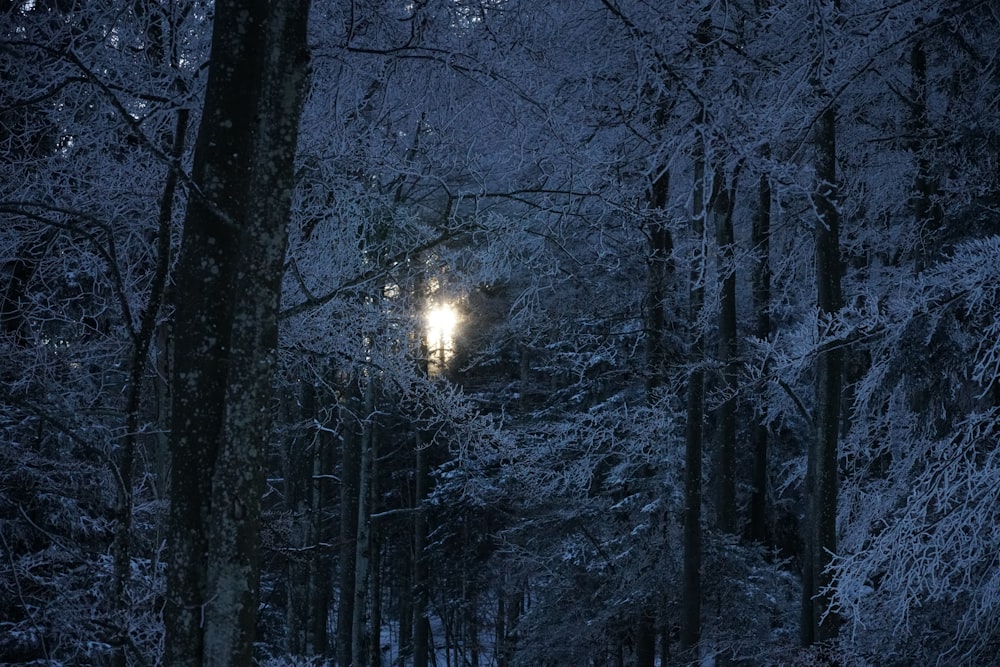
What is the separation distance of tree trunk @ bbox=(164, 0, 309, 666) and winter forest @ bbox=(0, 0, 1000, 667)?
0.01m

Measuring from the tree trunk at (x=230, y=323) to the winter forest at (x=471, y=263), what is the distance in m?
0.01

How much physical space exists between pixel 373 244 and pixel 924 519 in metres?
5.03

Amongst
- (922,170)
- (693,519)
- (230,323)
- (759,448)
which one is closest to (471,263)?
(230,323)

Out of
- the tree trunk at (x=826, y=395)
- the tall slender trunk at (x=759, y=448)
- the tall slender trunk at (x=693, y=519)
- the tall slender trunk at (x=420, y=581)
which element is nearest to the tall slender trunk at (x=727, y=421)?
the tall slender trunk at (x=693, y=519)

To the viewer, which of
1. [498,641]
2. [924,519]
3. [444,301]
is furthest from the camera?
[498,641]

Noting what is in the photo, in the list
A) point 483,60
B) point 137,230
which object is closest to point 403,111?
point 483,60

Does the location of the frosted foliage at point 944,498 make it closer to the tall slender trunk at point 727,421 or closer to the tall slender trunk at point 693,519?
the tall slender trunk at point 693,519

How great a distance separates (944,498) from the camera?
19.0 feet

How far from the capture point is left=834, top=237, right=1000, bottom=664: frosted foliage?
5660mm

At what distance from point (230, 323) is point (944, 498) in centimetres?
489

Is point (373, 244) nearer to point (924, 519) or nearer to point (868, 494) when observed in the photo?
point (924, 519)

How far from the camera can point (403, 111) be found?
Answer: 6473mm

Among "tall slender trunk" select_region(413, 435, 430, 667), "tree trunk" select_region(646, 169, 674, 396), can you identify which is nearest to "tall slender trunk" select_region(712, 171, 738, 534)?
"tree trunk" select_region(646, 169, 674, 396)

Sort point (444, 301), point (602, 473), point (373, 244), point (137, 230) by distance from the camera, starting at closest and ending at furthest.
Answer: point (137, 230), point (373, 244), point (444, 301), point (602, 473)
